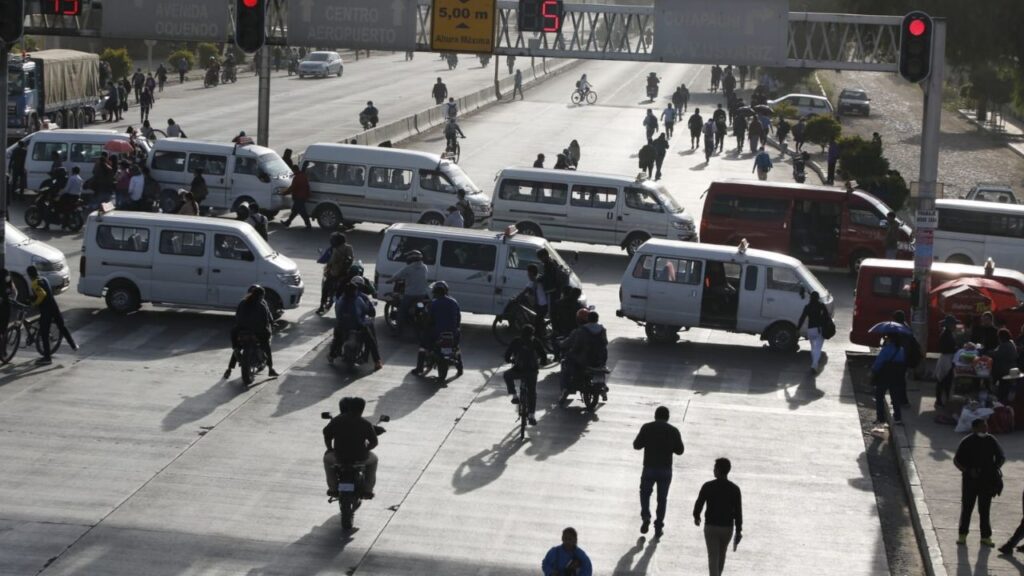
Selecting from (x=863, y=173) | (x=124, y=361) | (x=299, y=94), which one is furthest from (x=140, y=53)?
(x=124, y=361)

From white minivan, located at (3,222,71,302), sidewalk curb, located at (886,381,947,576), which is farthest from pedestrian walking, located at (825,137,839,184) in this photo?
white minivan, located at (3,222,71,302)

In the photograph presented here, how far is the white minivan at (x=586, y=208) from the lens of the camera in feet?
112

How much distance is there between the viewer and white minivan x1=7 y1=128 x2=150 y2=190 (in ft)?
119

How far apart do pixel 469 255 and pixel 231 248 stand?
12.7ft

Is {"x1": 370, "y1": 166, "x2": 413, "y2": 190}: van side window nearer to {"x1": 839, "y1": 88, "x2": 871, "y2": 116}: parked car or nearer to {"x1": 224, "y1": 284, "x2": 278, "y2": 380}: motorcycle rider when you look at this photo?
{"x1": 224, "y1": 284, "x2": 278, "y2": 380}: motorcycle rider

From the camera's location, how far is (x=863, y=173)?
45062mm

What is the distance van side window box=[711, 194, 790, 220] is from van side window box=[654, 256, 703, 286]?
8067mm

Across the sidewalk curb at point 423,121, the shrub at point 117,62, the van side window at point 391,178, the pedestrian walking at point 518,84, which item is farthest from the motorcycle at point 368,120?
the van side window at point 391,178

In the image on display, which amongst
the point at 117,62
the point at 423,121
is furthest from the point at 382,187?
the point at 117,62

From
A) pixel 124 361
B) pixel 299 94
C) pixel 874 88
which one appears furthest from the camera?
pixel 874 88

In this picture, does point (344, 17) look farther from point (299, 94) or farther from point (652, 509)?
Answer: point (299, 94)

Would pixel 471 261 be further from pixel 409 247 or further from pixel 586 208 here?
pixel 586 208

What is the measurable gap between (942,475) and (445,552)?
21.6ft

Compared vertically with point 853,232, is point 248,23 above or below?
above
